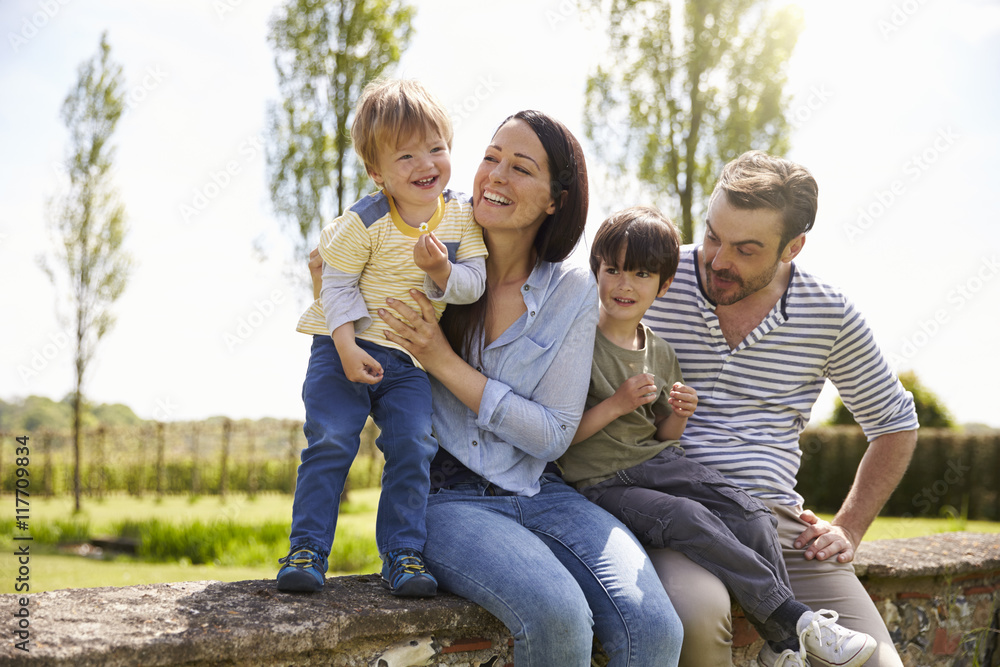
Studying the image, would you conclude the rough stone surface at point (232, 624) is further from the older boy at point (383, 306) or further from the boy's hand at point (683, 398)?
the boy's hand at point (683, 398)

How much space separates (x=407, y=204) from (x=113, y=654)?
135 centimetres

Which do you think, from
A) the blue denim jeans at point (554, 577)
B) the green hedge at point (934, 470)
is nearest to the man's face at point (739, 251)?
the blue denim jeans at point (554, 577)

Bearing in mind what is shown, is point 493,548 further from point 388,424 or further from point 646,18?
point 646,18

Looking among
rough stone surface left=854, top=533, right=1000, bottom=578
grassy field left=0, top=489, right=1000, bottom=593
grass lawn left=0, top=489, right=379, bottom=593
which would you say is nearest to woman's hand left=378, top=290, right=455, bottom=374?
rough stone surface left=854, top=533, right=1000, bottom=578

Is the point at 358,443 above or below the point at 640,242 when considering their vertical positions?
below

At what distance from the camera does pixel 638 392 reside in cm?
212

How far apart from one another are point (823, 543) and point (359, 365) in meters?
1.58

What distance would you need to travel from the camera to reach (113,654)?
144 centimetres

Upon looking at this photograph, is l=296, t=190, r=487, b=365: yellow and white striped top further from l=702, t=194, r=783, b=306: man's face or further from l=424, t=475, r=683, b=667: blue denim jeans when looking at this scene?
l=702, t=194, r=783, b=306: man's face

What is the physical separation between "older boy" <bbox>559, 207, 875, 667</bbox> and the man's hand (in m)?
0.25

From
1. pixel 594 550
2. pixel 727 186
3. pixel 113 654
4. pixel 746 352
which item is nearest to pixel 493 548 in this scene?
pixel 594 550

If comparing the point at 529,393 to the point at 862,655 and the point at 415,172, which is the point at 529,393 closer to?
the point at 415,172

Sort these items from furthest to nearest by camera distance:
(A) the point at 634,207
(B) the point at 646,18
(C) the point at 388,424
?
1. (B) the point at 646,18
2. (A) the point at 634,207
3. (C) the point at 388,424

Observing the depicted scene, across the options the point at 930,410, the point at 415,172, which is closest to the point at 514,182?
the point at 415,172
